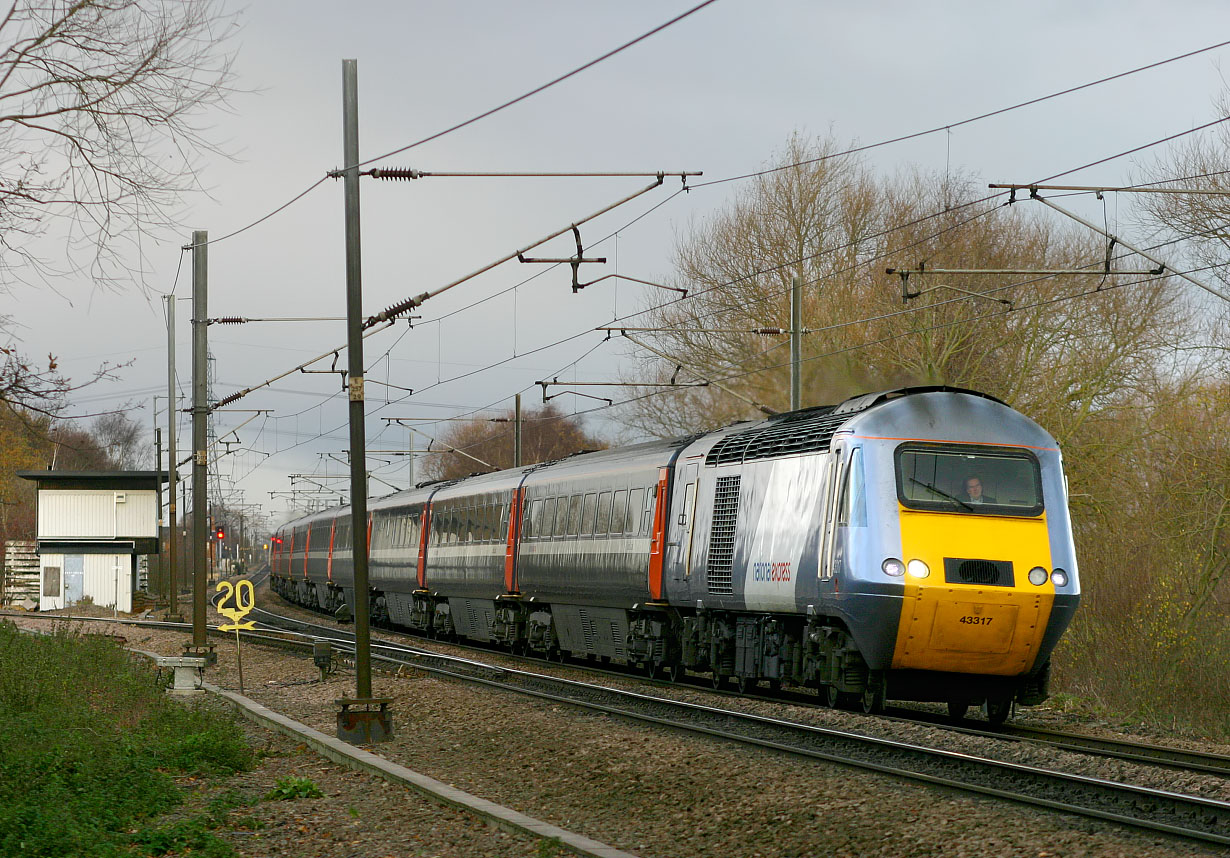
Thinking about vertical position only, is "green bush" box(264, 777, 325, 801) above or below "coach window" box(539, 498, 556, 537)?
below

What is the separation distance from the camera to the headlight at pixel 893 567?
1384cm

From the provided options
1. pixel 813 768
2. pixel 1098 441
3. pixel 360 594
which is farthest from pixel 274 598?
pixel 813 768

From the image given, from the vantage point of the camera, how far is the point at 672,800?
10.6 m

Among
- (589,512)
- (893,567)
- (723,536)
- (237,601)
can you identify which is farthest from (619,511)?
(893,567)

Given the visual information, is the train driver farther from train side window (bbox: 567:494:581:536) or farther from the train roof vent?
train side window (bbox: 567:494:581:536)

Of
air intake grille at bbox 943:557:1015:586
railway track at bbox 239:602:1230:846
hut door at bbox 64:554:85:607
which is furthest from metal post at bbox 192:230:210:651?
hut door at bbox 64:554:85:607

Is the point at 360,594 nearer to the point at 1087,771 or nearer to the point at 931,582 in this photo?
the point at 931,582

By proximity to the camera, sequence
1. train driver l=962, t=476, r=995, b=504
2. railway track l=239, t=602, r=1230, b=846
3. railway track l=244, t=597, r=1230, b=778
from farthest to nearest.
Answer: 1. train driver l=962, t=476, r=995, b=504
2. railway track l=244, t=597, r=1230, b=778
3. railway track l=239, t=602, r=1230, b=846

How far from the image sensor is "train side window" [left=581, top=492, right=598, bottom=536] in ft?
73.8

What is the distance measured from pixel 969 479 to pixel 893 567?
1.25 metres

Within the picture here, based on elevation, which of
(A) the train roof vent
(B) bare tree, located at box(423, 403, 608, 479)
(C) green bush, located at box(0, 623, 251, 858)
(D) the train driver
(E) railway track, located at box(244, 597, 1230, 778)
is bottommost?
(E) railway track, located at box(244, 597, 1230, 778)

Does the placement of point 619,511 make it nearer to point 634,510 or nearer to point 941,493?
point 634,510

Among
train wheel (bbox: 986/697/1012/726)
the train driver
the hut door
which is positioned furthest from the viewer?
the hut door

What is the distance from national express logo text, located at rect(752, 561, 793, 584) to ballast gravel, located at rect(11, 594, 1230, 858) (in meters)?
1.41
